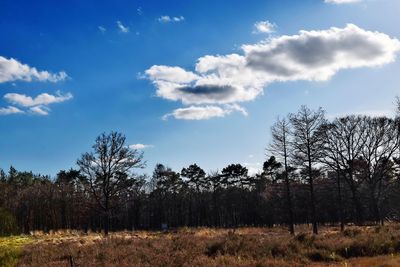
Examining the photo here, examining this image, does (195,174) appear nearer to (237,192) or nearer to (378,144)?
(237,192)

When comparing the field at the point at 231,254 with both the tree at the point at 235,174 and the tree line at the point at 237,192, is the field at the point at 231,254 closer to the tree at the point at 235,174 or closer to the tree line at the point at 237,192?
the tree line at the point at 237,192

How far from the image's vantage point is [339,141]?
49.7 m

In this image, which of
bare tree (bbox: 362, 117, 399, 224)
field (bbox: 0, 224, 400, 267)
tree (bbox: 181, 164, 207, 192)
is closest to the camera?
field (bbox: 0, 224, 400, 267)

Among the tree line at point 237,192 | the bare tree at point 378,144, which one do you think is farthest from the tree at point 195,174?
the bare tree at point 378,144

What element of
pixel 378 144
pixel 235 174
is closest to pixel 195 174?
pixel 235 174

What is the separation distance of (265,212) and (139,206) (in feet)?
99.0

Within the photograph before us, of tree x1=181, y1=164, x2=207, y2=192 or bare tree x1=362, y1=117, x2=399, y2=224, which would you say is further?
tree x1=181, y1=164, x2=207, y2=192

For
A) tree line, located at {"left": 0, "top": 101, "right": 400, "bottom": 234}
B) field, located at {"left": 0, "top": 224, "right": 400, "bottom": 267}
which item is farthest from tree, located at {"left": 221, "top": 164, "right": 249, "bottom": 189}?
field, located at {"left": 0, "top": 224, "right": 400, "bottom": 267}

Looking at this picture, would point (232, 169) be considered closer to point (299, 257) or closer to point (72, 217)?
point (72, 217)

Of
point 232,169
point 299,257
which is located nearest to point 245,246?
point 299,257

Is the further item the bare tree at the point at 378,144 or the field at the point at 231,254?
the bare tree at the point at 378,144

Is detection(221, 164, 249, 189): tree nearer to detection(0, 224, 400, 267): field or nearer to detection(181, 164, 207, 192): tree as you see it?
detection(181, 164, 207, 192): tree

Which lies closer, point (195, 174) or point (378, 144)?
point (378, 144)

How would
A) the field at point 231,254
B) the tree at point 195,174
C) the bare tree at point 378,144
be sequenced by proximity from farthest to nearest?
the tree at point 195,174
the bare tree at point 378,144
the field at point 231,254
